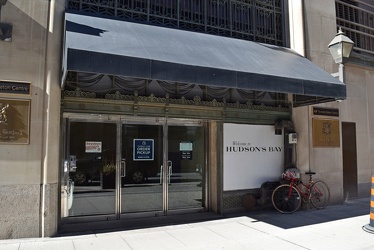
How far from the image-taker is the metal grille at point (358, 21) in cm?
1070

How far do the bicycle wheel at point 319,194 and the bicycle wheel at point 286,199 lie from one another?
2.04 feet

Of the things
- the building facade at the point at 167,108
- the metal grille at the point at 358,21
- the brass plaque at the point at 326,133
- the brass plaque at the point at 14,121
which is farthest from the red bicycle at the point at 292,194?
the brass plaque at the point at 14,121

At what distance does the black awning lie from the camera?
212 inches

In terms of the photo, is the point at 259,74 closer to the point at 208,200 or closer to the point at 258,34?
the point at 258,34

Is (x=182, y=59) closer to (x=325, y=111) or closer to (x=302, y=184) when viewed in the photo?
(x=302, y=184)

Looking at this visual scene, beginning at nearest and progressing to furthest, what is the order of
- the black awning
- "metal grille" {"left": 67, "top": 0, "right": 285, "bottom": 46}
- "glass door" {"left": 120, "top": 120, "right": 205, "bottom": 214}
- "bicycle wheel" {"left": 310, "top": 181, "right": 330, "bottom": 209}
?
the black awning < "metal grille" {"left": 67, "top": 0, "right": 285, "bottom": 46} < "glass door" {"left": 120, "top": 120, "right": 205, "bottom": 214} < "bicycle wheel" {"left": 310, "top": 181, "right": 330, "bottom": 209}

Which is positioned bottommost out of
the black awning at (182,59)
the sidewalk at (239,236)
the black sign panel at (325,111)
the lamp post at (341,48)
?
the sidewalk at (239,236)

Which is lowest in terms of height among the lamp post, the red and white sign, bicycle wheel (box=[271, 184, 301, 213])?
bicycle wheel (box=[271, 184, 301, 213])

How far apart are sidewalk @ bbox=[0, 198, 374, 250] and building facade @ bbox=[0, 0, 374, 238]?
1.98 feet

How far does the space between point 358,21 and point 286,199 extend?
709 cm

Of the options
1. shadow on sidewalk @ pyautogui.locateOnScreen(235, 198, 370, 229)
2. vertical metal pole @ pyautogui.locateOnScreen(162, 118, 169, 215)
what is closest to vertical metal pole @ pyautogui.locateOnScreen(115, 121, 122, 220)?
vertical metal pole @ pyautogui.locateOnScreen(162, 118, 169, 215)

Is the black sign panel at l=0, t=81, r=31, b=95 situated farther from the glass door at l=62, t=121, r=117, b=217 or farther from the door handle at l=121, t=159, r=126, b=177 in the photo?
the door handle at l=121, t=159, r=126, b=177

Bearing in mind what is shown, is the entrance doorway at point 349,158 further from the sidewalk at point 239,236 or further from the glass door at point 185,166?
the glass door at point 185,166

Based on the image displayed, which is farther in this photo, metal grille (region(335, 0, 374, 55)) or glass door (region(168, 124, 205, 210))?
metal grille (region(335, 0, 374, 55))
